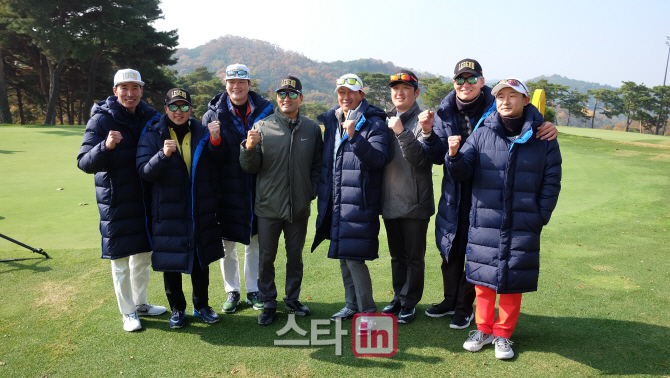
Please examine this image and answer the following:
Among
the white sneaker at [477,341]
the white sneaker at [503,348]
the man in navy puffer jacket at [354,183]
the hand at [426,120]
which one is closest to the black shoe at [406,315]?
the man in navy puffer jacket at [354,183]

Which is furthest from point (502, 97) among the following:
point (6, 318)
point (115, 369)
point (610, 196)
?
point (610, 196)

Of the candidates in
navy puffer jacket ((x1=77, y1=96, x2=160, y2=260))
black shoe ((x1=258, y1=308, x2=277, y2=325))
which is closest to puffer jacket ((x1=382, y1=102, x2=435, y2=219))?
black shoe ((x1=258, y1=308, x2=277, y2=325))

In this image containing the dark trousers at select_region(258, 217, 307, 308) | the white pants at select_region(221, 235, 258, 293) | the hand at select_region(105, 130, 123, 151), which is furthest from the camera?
the white pants at select_region(221, 235, 258, 293)

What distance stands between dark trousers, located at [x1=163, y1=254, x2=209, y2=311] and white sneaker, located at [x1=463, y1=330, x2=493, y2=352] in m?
2.18

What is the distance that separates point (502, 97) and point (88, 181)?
8.81m

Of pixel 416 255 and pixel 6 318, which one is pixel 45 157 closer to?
pixel 6 318

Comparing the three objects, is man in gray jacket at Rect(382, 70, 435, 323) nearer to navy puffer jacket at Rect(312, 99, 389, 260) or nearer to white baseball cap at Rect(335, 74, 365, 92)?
navy puffer jacket at Rect(312, 99, 389, 260)

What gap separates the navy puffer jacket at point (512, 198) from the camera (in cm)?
309

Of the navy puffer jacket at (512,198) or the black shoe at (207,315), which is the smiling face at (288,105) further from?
the black shoe at (207,315)

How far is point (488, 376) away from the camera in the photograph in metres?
2.96

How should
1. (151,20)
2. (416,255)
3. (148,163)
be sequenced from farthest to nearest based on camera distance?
(151,20) → (416,255) → (148,163)

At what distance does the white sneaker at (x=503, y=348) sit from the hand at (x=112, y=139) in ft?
10.3

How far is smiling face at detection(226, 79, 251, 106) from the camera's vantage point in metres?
3.95

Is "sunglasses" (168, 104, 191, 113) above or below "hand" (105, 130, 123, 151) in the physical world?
above
